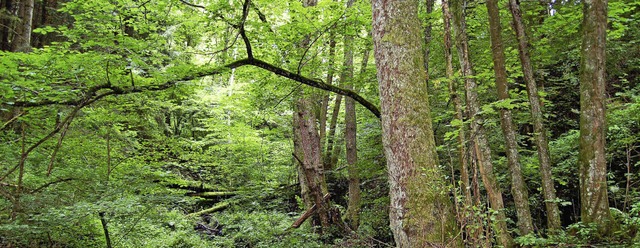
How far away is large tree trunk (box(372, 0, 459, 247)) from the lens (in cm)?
355

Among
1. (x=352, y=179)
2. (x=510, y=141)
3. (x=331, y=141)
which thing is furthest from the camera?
(x=331, y=141)

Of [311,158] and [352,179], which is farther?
[352,179]

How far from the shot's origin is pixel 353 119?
923cm

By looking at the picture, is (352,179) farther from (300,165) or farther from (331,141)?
(331,141)

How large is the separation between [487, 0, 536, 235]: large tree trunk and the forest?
0.07 feet

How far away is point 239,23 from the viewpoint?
5.58 metres

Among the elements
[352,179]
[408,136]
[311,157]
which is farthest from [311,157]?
[408,136]

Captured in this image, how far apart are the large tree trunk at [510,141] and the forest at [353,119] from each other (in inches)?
0.8

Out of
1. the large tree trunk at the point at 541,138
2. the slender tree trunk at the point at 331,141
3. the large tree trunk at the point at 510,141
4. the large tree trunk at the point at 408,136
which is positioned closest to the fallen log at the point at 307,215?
the slender tree trunk at the point at 331,141

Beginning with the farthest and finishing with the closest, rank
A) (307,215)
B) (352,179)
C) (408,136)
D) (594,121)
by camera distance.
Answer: (352,179) → (307,215) → (594,121) → (408,136)

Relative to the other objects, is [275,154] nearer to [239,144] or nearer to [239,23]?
[239,144]

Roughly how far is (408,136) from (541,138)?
2940 mm

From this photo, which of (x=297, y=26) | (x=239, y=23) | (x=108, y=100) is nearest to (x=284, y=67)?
(x=297, y=26)

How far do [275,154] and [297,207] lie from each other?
200cm
